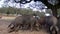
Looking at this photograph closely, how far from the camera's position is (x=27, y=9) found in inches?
72.2

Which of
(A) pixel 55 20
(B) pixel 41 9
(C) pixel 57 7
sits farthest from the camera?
(B) pixel 41 9

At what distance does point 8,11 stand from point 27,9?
201mm

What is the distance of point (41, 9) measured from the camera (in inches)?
72.0

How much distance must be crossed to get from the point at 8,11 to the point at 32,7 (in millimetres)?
258

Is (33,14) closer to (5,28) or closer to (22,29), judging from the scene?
(22,29)

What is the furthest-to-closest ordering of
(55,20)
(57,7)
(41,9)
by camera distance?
(41,9) → (57,7) → (55,20)

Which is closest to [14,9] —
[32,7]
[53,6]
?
[32,7]

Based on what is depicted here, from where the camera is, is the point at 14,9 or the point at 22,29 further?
the point at 14,9

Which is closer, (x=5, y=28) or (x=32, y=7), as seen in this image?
(x=5, y=28)

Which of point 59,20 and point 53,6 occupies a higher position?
point 53,6

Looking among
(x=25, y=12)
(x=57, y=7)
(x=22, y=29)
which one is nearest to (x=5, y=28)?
(x=22, y=29)

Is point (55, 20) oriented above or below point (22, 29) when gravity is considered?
above

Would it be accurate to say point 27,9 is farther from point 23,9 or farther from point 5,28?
point 5,28

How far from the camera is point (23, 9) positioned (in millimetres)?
1841
